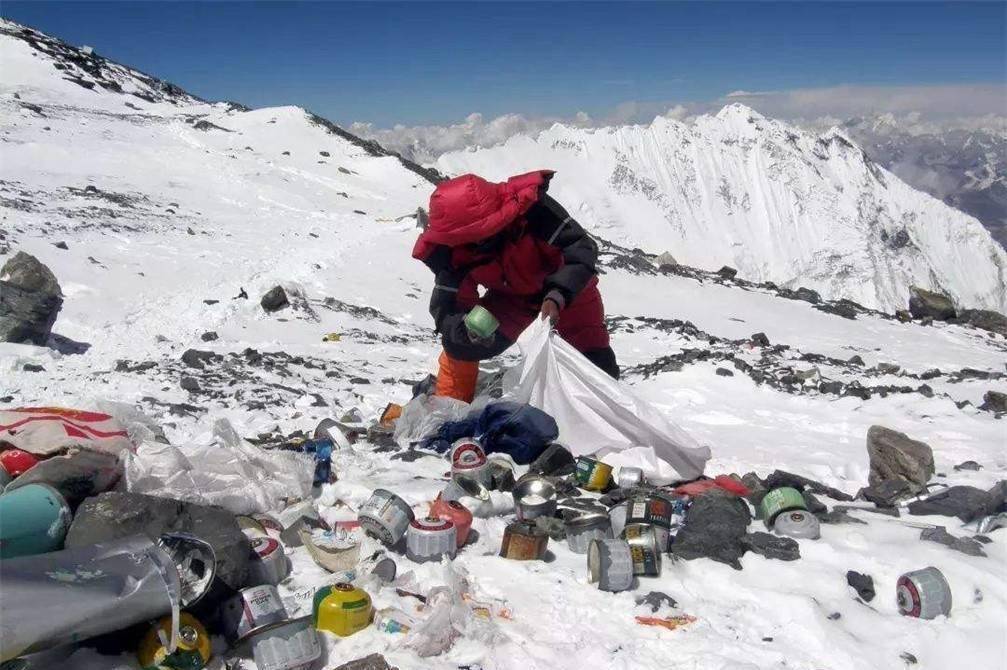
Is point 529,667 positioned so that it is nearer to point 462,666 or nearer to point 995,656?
point 462,666

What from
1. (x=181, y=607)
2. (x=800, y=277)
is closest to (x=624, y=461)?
(x=181, y=607)

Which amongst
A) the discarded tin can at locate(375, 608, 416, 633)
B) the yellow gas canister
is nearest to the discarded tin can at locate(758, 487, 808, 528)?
the discarded tin can at locate(375, 608, 416, 633)

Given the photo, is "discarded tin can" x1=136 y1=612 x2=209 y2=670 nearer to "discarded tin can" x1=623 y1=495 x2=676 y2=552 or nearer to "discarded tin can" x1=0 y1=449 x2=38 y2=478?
"discarded tin can" x1=0 y1=449 x2=38 y2=478

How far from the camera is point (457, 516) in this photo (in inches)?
145

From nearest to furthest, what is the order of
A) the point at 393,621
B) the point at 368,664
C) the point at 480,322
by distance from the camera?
1. the point at 368,664
2. the point at 393,621
3. the point at 480,322

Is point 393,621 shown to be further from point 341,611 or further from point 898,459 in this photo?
point 898,459

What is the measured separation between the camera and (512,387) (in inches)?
218

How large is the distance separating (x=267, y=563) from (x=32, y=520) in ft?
3.03

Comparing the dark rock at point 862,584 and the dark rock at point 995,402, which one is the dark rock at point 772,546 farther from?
the dark rock at point 995,402

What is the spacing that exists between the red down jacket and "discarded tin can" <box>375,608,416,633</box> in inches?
112

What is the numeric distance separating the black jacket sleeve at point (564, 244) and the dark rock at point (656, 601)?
2626mm

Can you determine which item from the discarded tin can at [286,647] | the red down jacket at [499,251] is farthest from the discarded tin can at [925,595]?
the red down jacket at [499,251]

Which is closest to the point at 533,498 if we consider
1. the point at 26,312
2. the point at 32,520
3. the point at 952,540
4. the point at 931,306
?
the point at 952,540

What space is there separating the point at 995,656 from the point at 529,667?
1910mm
